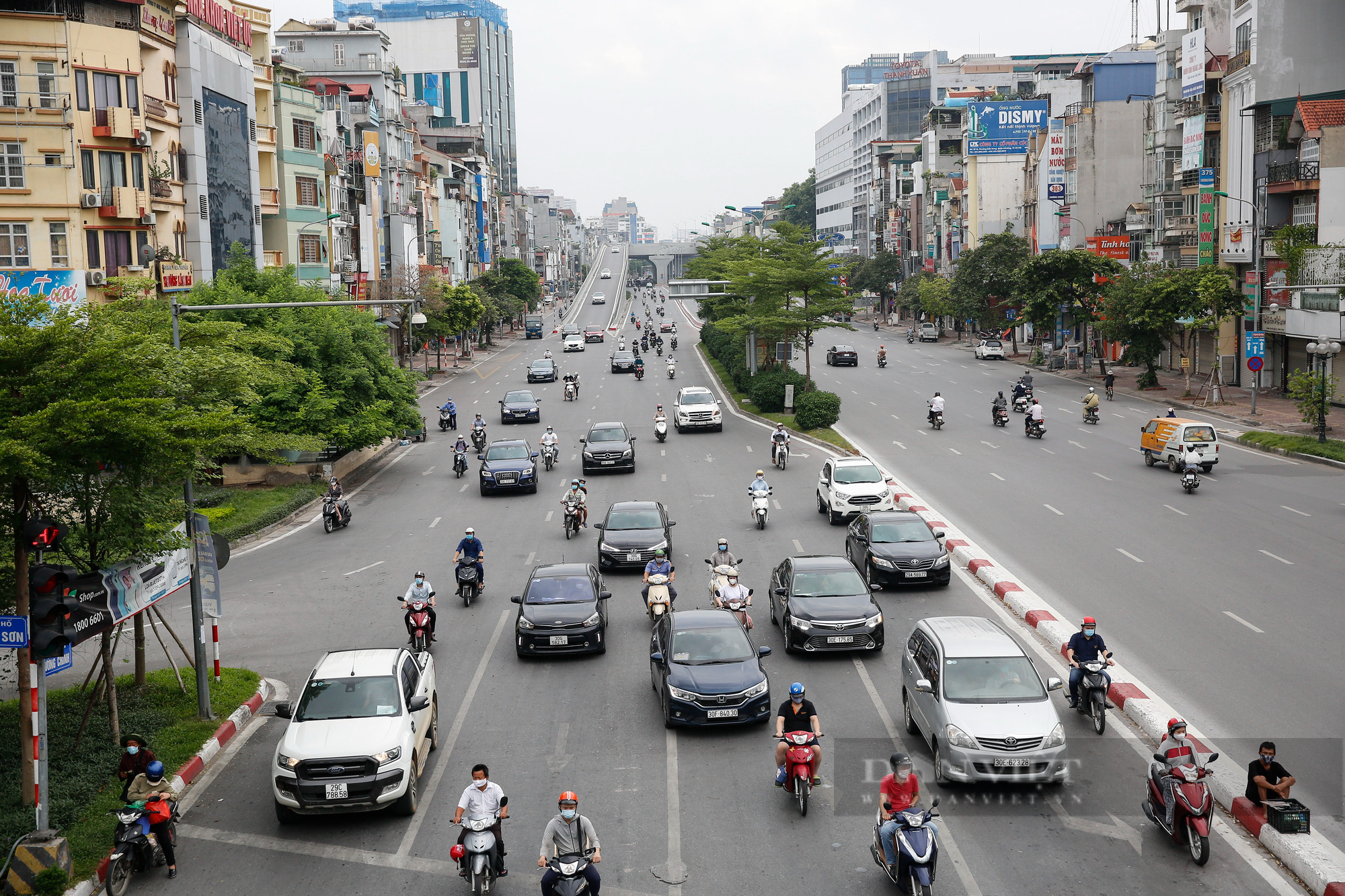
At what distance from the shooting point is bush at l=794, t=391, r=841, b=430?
47.0 metres

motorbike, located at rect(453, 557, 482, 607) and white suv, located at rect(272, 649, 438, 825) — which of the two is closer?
white suv, located at rect(272, 649, 438, 825)

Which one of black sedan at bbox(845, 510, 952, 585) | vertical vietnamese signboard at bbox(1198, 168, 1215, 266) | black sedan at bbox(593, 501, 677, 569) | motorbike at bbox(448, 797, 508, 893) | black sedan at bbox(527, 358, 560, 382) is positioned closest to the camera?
motorbike at bbox(448, 797, 508, 893)

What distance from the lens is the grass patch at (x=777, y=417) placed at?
4466 centimetres

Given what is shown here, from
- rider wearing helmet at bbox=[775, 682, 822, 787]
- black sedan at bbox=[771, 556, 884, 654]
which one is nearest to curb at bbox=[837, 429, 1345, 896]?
black sedan at bbox=[771, 556, 884, 654]

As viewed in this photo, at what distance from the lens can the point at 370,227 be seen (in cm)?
8138

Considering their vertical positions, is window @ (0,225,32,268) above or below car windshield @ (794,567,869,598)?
above

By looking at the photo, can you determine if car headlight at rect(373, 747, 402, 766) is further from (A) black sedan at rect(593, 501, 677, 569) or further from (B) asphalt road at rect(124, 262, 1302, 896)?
(A) black sedan at rect(593, 501, 677, 569)

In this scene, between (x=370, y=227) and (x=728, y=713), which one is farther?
(x=370, y=227)

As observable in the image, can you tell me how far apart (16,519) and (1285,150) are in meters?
54.4

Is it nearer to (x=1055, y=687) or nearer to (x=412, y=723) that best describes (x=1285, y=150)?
(x=1055, y=687)

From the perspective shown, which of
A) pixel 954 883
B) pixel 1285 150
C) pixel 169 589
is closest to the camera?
pixel 954 883

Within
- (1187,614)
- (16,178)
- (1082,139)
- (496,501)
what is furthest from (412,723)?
(1082,139)

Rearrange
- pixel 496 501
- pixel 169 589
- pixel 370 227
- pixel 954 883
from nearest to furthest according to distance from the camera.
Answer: pixel 954 883 → pixel 169 589 → pixel 496 501 → pixel 370 227

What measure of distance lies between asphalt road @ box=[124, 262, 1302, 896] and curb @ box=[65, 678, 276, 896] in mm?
259
